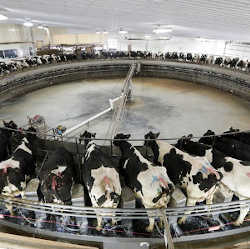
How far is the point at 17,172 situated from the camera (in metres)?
3.46

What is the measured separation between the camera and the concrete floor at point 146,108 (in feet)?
24.8

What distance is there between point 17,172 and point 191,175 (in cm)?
281

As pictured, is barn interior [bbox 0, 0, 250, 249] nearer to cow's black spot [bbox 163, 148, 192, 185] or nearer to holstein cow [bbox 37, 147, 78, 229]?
holstein cow [bbox 37, 147, 78, 229]

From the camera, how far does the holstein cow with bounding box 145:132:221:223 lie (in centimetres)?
319

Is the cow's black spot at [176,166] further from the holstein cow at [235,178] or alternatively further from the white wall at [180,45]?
the white wall at [180,45]

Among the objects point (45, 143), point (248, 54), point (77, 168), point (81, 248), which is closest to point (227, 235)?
point (81, 248)

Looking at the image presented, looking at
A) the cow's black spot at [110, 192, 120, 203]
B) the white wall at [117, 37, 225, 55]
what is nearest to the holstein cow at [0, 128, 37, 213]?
the cow's black spot at [110, 192, 120, 203]

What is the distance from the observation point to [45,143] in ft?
16.4

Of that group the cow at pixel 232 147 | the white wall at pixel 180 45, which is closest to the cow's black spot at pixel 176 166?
the cow at pixel 232 147

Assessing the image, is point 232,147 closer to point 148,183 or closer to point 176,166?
point 176,166

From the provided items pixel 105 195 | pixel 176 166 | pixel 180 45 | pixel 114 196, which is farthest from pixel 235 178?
pixel 180 45

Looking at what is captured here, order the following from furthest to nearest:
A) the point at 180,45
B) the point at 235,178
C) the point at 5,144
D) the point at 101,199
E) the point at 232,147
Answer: the point at 180,45, the point at 5,144, the point at 232,147, the point at 235,178, the point at 101,199

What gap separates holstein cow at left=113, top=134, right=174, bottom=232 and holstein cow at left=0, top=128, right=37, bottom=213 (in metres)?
1.73

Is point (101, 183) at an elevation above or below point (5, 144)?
above
